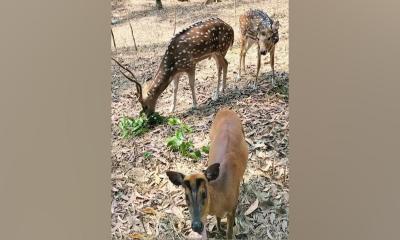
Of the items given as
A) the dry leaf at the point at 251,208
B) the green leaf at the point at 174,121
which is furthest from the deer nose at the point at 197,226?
the green leaf at the point at 174,121

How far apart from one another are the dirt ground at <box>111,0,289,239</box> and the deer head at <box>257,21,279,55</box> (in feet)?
0.10

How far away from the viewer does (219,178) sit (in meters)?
2.46

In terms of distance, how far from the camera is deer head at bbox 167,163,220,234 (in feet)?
7.84

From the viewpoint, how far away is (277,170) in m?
2.47

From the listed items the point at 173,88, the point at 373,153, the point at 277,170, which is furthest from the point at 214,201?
the point at 373,153

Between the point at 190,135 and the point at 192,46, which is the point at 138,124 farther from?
the point at 192,46

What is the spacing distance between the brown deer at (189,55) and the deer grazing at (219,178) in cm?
21

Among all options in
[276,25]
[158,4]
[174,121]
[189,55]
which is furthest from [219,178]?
[158,4]

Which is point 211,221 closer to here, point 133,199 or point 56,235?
point 133,199

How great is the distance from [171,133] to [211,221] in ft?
1.56

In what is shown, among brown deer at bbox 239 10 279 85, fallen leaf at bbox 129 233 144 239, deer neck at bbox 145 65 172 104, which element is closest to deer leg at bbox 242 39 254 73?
brown deer at bbox 239 10 279 85

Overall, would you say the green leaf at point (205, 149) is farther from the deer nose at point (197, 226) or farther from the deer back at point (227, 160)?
the deer nose at point (197, 226)

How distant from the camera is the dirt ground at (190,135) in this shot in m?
2.46

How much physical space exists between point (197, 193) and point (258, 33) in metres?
0.85
